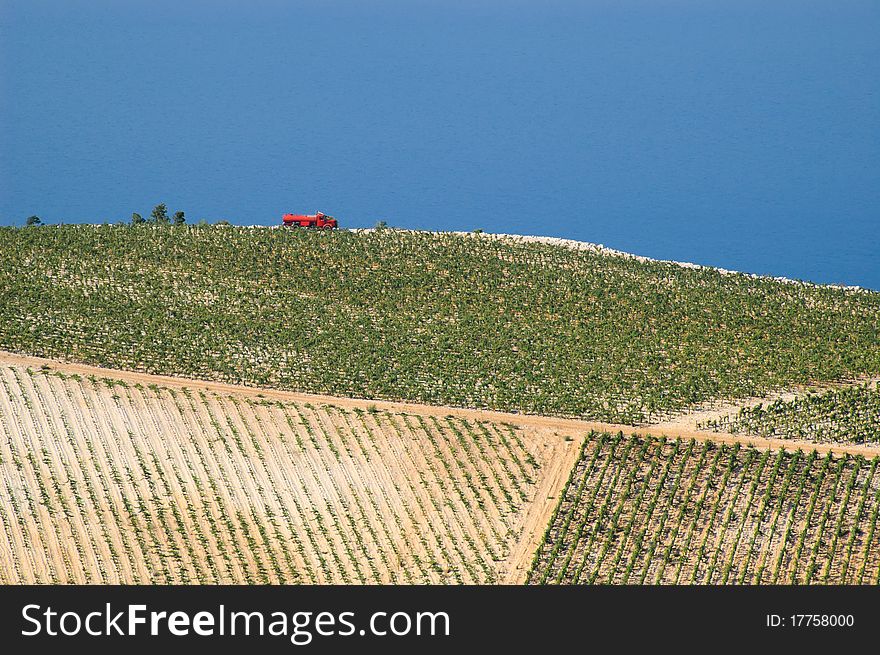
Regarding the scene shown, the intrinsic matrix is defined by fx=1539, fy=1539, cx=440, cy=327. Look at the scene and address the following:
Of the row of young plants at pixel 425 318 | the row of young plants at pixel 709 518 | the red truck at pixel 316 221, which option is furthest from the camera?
the red truck at pixel 316 221

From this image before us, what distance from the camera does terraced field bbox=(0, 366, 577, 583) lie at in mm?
40719

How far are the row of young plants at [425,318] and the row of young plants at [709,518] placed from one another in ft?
13.5

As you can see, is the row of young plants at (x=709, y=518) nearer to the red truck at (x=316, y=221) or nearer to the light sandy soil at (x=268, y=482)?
the light sandy soil at (x=268, y=482)

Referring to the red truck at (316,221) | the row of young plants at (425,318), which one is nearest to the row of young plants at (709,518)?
the row of young plants at (425,318)

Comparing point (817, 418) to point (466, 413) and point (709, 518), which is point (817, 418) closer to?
point (709, 518)

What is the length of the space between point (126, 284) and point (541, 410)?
2176 cm

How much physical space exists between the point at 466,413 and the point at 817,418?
11043 mm

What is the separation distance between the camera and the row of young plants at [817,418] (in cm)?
4662

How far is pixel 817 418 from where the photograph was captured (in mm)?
48344

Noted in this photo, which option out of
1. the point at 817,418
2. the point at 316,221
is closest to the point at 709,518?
the point at 817,418

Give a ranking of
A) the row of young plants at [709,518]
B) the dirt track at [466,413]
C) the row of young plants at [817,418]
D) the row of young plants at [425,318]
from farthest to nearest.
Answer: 1. the row of young plants at [425,318]
2. the row of young plants at [817,418]
3. the dirt track at [466,413]
4. the row of young plants at [709,518]

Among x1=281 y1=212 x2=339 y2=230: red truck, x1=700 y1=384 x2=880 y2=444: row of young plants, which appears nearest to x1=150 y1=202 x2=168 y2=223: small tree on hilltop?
x1=281 y1=212 x2=339 y2=230: red truck

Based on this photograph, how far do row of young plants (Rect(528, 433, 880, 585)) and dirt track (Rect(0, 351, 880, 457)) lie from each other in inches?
28.6

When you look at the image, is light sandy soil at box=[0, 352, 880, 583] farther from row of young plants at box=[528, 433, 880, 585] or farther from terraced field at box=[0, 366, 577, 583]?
row of young plants at box=[528, 433, 880, 585]
